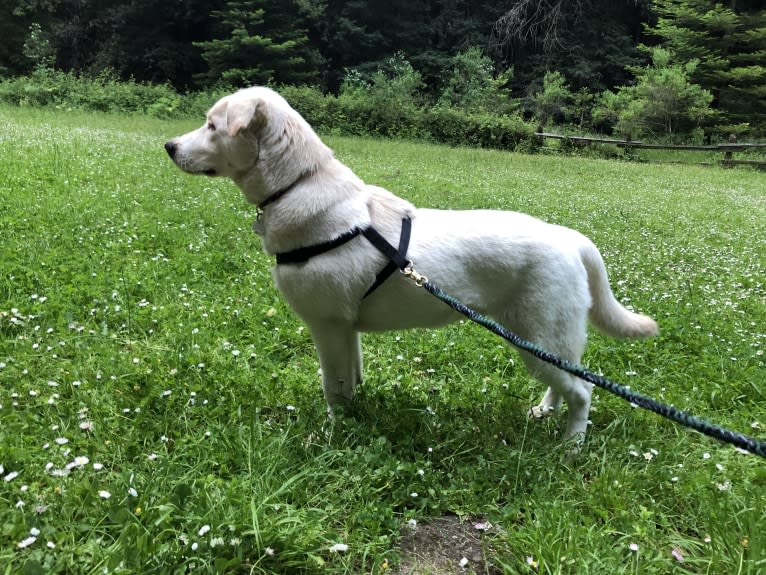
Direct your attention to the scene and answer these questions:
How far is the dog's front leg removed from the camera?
299 centimetres

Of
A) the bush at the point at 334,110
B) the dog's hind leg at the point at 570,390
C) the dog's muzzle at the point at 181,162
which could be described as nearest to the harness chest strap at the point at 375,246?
the dog's muzzle at the point at 181,162

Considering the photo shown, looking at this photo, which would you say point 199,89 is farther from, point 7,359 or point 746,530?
point 746,530

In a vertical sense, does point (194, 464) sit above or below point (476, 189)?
above

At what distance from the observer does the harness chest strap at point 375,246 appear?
2.76 meters

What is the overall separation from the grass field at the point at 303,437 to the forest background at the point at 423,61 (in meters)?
22.6

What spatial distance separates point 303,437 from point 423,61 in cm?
4198

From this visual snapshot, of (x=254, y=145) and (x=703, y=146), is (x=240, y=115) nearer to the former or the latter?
(x=254, y=145)

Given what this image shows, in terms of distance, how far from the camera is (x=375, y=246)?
2.78m

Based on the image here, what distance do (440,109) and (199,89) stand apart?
1830cm

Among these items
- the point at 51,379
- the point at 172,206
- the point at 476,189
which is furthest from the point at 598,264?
the point at 476,189

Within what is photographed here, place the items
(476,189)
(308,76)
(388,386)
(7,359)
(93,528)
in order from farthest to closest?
(308,76) → (476,189) → (388,386) → (7,359) → (93,528)

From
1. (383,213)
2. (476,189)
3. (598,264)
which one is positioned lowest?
(476,189)

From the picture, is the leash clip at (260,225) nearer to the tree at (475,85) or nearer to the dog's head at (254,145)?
the dog's head at (254,145)

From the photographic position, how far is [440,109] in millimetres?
27328
